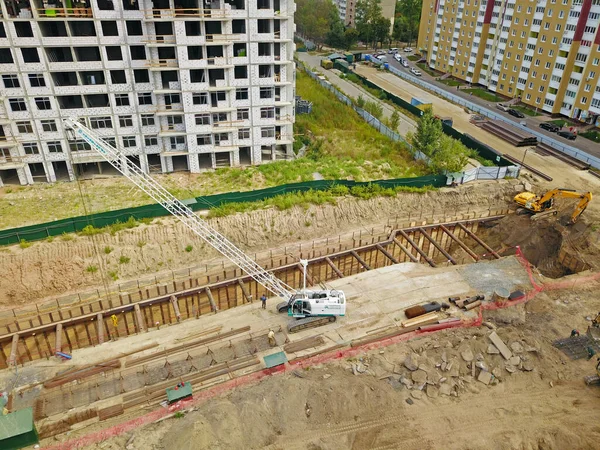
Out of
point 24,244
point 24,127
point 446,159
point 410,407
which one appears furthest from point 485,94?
point 24,244

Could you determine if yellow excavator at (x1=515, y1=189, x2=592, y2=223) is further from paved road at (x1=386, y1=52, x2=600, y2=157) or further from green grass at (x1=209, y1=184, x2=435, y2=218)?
paved road at (x1=386, y1=52, x2=600, y2=157)

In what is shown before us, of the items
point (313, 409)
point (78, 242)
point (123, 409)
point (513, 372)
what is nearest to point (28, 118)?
point (78, 242)

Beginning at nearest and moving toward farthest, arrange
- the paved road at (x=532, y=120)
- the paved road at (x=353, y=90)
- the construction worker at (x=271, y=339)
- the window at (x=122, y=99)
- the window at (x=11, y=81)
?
the construction worker at (x=271, y=339), the window at (x=11, y=81), the window at (x=122, y=99), the paved road at (x=532, y=120), the paved road at (x=353, y=90)

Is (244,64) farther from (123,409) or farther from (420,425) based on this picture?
(420,425)

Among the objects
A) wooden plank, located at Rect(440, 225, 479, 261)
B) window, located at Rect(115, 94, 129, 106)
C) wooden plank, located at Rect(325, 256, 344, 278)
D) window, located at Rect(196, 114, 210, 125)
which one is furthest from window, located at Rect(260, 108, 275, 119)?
wooden plank, located at Rect(440, 225, 479, 261)

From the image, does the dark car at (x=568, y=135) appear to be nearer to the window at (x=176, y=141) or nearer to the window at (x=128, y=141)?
the window at (x=176, y=141)

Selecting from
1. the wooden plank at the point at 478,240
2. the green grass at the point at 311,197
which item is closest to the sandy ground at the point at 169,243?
the green grass at the point at 311,197
